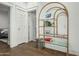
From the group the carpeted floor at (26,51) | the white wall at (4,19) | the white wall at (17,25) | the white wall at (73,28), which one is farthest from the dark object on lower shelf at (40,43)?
the white wall at (4,19)

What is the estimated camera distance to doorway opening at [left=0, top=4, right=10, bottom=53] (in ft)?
5.98

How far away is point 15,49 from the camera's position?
187cm

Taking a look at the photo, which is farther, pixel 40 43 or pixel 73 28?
pixel 40 43

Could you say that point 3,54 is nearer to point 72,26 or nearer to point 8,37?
point 8,37

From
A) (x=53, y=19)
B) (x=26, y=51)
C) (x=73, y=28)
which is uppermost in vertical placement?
(x=53, y=19)

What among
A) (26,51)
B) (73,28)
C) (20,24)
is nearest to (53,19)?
(73,28)

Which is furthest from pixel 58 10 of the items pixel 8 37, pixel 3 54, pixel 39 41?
pixel 3 54

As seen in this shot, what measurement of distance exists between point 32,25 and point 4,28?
0.43 metres

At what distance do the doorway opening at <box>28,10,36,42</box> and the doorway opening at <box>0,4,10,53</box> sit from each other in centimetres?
32

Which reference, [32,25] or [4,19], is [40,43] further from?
[4,19]

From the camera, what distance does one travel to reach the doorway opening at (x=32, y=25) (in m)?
1.88

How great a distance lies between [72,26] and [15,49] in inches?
36.8

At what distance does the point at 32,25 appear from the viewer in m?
1.90

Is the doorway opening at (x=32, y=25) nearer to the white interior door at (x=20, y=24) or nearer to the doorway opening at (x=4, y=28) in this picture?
the white interior door at (x=20, y=24)
